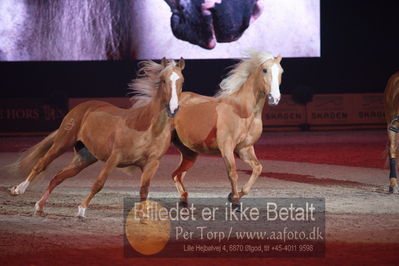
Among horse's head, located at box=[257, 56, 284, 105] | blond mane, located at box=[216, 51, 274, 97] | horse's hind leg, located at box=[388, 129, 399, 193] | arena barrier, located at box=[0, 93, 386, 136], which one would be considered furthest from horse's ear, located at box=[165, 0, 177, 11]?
horse's head, located at box=[257, 56, 284, 105]

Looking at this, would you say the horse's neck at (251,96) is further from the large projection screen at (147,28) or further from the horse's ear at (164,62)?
the large projection screen at (147,28)

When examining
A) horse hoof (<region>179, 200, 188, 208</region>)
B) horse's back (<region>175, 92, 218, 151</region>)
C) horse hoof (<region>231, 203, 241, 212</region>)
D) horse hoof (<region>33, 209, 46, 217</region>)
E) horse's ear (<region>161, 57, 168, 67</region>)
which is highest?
horse's ear (<region>161, 57, 168, 67</region>)

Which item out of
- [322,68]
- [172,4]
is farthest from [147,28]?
[322,68]

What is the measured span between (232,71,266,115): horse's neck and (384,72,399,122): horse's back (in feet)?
8.47

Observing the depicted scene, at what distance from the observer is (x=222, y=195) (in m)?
9.51

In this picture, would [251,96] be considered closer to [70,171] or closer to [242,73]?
[242,73]

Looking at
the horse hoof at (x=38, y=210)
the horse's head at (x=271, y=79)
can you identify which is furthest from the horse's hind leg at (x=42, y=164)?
the horse's head at (x=271, y=79)

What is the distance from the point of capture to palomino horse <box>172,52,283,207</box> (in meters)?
8.33

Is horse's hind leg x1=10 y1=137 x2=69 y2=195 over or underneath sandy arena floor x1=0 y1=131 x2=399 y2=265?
over

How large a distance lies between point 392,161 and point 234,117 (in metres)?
3.18

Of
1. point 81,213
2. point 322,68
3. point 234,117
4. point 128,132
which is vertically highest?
point 128,132

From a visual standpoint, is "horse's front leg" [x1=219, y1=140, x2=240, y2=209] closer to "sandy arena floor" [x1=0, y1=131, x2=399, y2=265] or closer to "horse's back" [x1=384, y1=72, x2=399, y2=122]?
"sandy arena floor" [x1=0, y1=131, x2=399, y2=265]

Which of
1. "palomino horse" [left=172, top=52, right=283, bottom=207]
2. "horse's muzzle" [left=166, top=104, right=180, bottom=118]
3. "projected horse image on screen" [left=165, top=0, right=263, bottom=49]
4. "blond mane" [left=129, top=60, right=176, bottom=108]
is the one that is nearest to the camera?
"horse's muzzle" [left=166, top=104, right=180, bottom=118]

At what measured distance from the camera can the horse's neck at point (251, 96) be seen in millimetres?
8578
